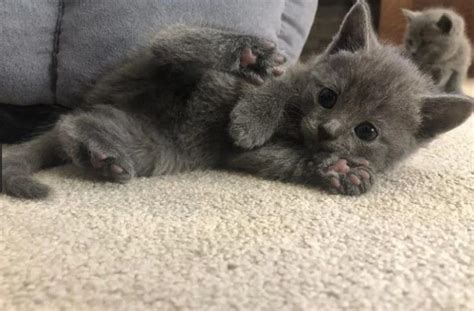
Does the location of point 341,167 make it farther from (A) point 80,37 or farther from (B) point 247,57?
(A) point 80,37

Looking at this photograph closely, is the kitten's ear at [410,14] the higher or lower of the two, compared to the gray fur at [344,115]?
Answer: lower

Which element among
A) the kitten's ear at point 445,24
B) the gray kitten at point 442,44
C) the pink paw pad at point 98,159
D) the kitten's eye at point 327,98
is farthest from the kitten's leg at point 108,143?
the kitten's ear at point 445,24

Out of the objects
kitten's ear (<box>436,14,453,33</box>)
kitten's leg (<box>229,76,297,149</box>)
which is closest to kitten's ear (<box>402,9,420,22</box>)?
kitten's ear (<box>436,14,453,33</box>)

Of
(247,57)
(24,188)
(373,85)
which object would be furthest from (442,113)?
(24,188)

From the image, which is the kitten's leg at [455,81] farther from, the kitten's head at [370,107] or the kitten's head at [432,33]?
the kitten's head at [370,107]

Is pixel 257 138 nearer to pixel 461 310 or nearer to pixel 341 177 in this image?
pixel 341 177

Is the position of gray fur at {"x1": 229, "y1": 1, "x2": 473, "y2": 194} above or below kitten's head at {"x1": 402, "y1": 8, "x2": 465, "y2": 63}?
above

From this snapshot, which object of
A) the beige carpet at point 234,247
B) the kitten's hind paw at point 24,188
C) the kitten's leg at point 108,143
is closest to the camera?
the beige carpet at point 234,247

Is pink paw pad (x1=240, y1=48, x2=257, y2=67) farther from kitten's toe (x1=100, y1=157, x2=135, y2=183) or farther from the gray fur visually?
kitten's toe (x1=100, y1=157, x2=135, y2=183)
